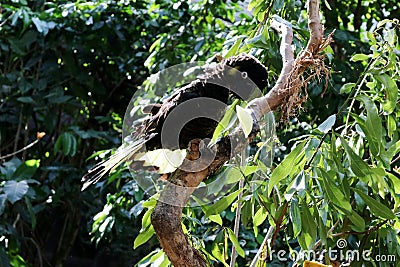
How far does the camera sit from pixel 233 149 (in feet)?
2.31

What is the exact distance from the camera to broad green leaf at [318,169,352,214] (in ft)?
2.40

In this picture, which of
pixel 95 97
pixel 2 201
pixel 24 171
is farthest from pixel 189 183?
pixel 95 97

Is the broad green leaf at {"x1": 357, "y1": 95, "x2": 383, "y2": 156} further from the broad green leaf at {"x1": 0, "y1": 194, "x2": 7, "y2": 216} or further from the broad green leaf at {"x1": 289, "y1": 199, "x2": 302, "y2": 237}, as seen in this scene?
the broad green leaf at {"x1": 0, "y1": 194, "x2": 7, "y2": 216}

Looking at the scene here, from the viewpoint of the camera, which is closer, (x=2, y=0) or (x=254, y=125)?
(x=254, y=125)

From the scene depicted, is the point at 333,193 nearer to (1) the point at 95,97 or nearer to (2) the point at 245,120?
(2) the point at 245,120

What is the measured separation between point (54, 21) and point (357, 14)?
983mm

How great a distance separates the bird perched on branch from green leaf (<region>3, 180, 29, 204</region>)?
44.0 inches

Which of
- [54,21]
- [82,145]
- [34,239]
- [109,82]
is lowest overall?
[34,239]

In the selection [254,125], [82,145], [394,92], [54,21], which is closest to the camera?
[254,125]

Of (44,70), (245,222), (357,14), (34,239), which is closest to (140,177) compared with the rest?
(245,222)

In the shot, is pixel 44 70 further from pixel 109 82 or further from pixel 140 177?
pixel 140 177

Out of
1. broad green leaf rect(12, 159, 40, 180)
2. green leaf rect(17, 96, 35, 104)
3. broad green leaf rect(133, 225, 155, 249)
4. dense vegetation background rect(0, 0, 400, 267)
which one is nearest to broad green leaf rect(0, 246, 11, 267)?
dense vegetation background rect(0, 0, 400, 267)

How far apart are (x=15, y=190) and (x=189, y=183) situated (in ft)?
3.96

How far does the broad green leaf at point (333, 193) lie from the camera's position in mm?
730
